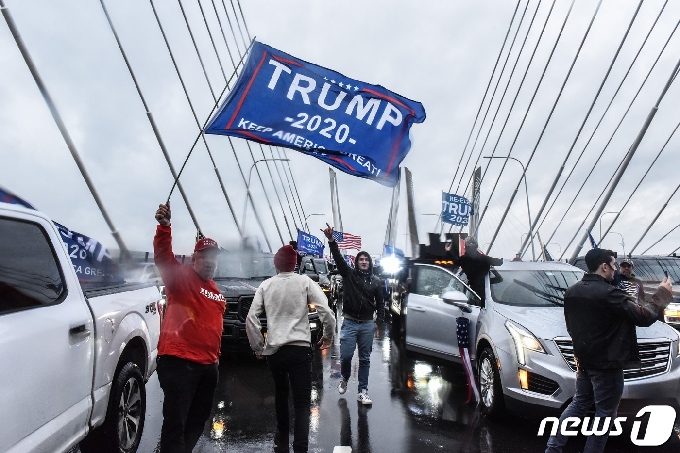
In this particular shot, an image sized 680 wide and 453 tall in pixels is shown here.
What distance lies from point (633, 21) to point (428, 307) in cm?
2015

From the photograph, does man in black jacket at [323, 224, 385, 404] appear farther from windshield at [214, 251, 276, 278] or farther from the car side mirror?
windshield at [214, 251, 276, 278]

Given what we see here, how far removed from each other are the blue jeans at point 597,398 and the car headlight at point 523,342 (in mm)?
902

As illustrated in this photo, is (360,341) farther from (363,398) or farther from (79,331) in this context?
(79,331)

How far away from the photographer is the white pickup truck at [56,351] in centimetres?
257

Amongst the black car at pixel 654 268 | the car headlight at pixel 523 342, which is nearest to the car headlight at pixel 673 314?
the black car at pixel 654 268

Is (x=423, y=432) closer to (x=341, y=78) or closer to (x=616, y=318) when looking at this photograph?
(x=616, y=318)

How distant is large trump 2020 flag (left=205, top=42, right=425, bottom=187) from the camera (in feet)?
18.7

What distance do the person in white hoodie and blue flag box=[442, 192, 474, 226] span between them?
18.8m

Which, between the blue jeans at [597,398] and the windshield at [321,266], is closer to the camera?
the blue jeans at [597,398]

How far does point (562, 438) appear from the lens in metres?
4.12

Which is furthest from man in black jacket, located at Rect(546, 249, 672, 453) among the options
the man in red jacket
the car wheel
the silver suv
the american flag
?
the american flag

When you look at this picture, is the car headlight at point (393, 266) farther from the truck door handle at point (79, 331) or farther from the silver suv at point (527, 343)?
the truck door handle at point (79, 331)

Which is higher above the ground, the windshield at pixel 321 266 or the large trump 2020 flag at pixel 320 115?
the large trump 2020 flag at pixel 320 115

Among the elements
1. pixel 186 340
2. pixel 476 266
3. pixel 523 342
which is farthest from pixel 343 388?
pixel 186 340
